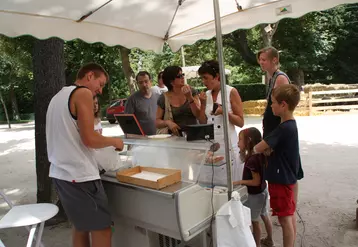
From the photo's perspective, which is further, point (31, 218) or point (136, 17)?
point (136, 17)

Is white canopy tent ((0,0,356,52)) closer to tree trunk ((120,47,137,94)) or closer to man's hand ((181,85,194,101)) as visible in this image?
man's hand ((181,85,194,101))

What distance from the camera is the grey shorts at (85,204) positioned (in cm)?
190

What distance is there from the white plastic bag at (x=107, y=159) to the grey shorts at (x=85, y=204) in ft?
0.86

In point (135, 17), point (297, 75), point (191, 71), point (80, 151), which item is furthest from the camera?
point (297, 75)

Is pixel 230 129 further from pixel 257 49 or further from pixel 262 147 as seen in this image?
pixel 257 49

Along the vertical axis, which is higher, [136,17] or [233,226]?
[136,17]

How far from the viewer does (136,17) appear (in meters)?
3.13

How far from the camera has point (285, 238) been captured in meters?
2.25

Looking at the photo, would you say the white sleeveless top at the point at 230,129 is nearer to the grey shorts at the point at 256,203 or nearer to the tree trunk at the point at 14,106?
the grey shorts at the point at 256,203

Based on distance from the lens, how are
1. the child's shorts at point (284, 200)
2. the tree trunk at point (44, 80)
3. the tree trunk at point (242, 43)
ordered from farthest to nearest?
1. the tree trunk at point (242, 43)
2. the tree trunk at point (44, 80)
3. the child's shorts at point (284, 200)

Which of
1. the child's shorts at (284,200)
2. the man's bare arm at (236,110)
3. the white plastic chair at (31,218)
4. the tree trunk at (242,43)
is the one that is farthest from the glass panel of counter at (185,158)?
the tree trunk at (242,43)

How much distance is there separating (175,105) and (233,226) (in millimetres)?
1443

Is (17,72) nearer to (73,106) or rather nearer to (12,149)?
(12,149)

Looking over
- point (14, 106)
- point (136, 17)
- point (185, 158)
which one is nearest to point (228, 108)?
point (185, 158)
